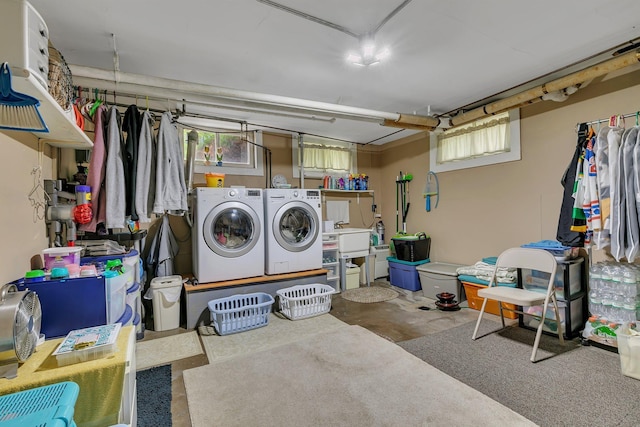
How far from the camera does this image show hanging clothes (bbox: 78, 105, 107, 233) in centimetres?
209

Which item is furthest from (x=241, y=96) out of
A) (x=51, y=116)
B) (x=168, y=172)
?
(x=51, y=116)

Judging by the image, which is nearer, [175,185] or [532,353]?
[532,353]

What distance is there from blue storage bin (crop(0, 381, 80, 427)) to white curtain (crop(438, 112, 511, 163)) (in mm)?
4248

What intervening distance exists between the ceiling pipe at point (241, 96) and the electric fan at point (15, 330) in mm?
1730

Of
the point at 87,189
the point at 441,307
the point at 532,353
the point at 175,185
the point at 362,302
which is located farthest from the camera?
the point at 362,302

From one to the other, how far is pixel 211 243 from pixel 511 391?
2.86m

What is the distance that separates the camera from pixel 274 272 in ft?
11.6

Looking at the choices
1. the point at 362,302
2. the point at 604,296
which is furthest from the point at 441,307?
the point at 604,296

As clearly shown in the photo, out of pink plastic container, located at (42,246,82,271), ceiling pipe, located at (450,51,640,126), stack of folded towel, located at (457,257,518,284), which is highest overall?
ceiling pipe, located at (450,51,640,126)

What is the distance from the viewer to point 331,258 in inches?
175

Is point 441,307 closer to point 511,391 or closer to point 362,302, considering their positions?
point 362,302

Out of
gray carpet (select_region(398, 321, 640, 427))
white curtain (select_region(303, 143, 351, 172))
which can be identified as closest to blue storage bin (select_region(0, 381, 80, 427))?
gray carpet (select_region(398, 321, 640, 427))

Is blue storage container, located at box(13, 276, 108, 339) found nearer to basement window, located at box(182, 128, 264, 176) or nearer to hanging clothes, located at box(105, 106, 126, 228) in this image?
hanging clothes, located at box(105, 106, 126, 228)

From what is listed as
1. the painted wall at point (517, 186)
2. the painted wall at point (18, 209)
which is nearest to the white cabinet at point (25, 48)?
the painted wall at point (18, 209)
